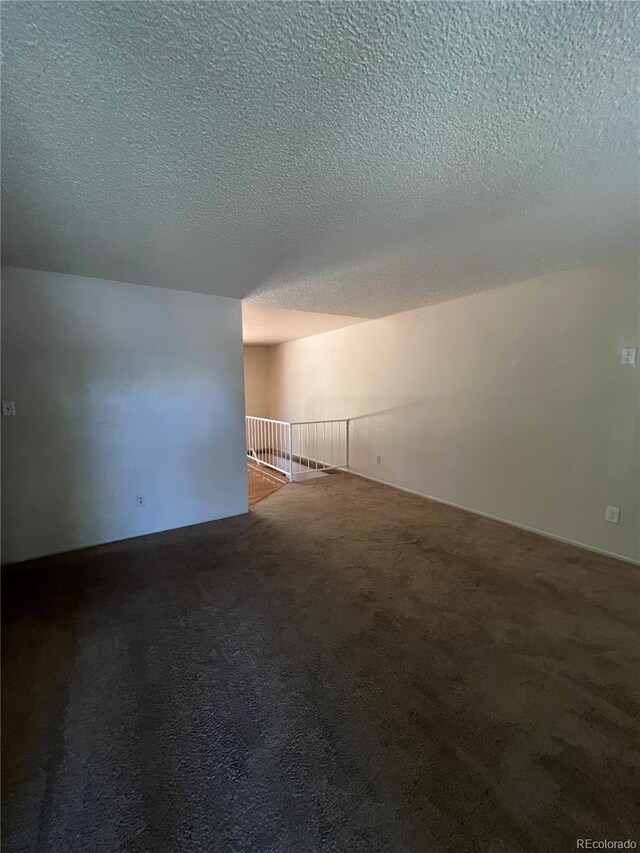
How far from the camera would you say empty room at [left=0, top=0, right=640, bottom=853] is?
3.44 ft

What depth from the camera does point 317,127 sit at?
1264mm

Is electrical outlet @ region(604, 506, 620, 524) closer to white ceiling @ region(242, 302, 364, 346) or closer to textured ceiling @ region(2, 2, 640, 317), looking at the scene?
textured ceiling @ region(2, 2, 640, 317)

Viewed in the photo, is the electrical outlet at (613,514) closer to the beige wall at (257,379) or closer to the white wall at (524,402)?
the white wall at (524,402)

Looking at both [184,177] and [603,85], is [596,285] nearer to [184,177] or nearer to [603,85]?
[603,85]

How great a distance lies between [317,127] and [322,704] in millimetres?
2276

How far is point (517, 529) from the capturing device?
3.33m

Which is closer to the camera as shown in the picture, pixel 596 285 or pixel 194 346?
pixel 596 285

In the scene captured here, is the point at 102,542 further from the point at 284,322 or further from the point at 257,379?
the point at 257,379

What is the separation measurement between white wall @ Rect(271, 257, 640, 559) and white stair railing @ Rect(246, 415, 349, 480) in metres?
1.01

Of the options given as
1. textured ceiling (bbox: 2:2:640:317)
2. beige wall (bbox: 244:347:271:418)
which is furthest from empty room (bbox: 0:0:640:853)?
beige wall (bbox: 244:347:271:418)

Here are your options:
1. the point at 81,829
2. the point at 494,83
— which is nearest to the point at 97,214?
the point at 494,83

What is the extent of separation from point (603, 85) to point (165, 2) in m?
1.29

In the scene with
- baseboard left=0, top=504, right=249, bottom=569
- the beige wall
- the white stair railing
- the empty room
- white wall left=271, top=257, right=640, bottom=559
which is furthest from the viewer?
the beige wall

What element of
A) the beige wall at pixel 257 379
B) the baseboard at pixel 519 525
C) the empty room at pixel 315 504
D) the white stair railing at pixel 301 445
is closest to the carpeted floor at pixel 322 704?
the empty room at pixel 315 504
